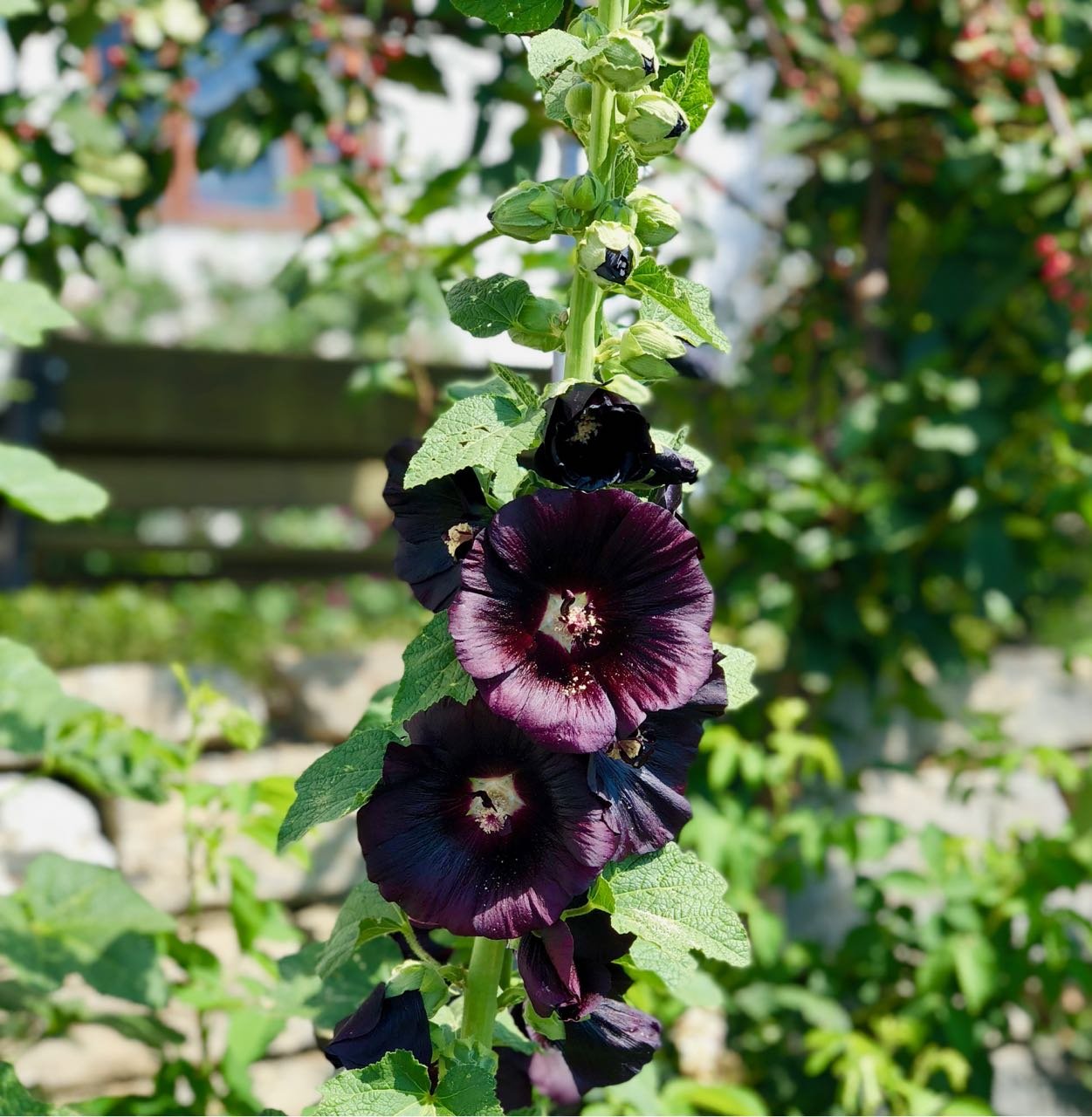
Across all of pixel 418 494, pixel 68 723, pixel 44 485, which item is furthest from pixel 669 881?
pixel 68 723

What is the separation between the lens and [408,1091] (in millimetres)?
619

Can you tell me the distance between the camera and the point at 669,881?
2.21 ft

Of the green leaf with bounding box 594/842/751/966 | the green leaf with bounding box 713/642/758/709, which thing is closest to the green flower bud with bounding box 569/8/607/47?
the green leaf with bounding box 713/642/758/709

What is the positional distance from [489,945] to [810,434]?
2.03 metres

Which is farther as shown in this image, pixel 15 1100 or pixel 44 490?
pixel 44 490

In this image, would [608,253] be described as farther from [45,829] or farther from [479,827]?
[45,829]

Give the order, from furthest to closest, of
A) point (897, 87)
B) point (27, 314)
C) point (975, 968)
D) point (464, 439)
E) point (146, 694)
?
point (146, 694) → point (897, 87) → point (975, 968) → point (27, 314) → point (464, 439)

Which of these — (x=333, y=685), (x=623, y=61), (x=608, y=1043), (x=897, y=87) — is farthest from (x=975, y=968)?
(x=897, y=87)

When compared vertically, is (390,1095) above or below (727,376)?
below

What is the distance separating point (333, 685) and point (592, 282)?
173cm

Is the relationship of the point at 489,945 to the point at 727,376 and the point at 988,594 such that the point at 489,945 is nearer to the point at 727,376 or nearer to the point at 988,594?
the point at 988,594

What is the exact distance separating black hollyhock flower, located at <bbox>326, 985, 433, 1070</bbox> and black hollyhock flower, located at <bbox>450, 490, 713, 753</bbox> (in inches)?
8.1

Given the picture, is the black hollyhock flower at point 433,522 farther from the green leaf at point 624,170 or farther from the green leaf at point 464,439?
the green leaf at point 624,170

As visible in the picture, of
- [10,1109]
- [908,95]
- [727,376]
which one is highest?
[908,95]
